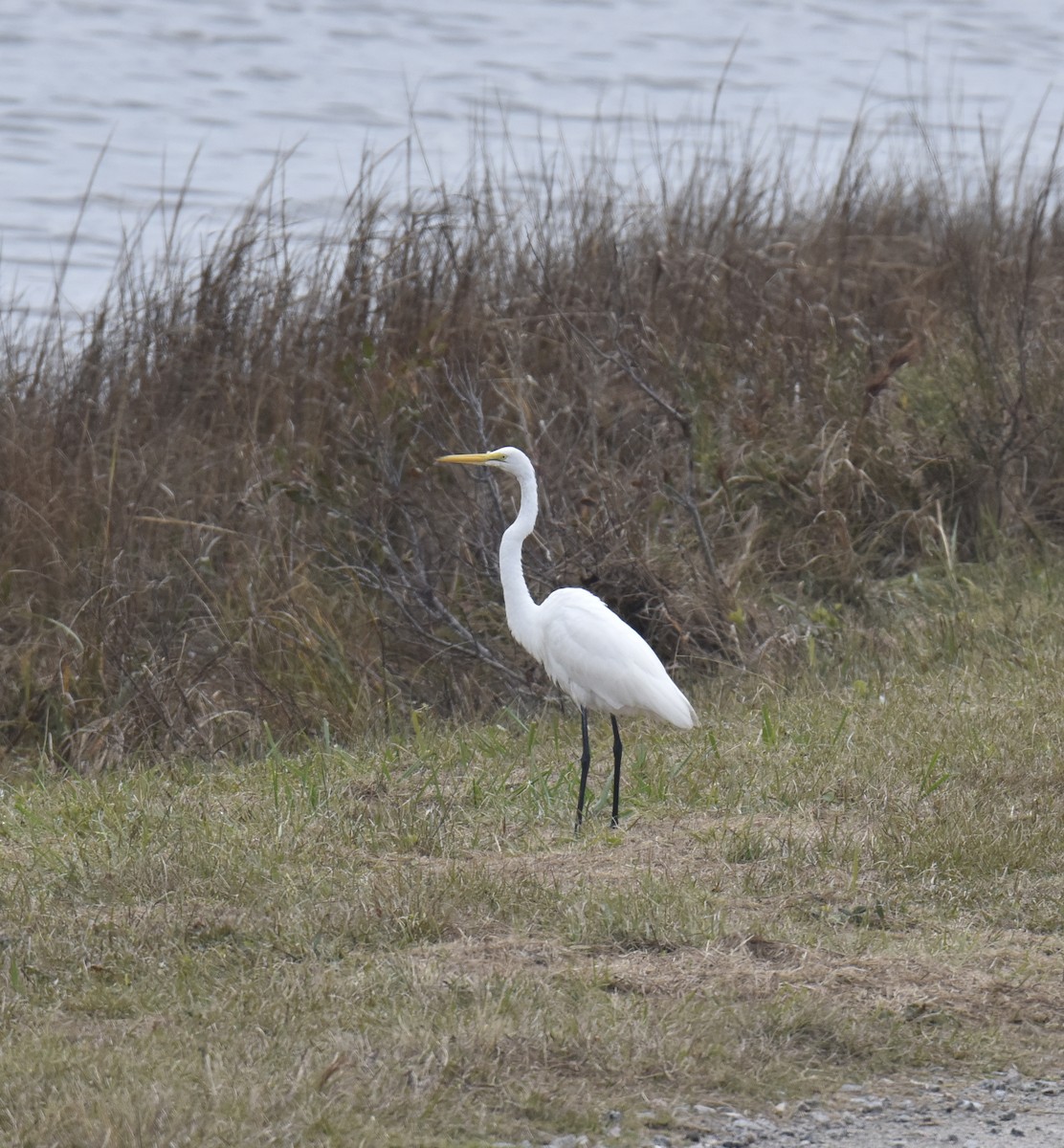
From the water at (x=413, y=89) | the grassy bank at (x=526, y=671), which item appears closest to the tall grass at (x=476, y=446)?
the grassy bank at (x=526, y=671)

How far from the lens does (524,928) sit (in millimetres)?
3383

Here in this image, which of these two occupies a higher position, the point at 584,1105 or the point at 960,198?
the point at 960,198

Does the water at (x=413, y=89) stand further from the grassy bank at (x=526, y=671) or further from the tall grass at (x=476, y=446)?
the grassy bank at (x=526, y=671)

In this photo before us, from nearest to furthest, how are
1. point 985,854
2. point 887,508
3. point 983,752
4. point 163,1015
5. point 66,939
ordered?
1. point 163,1015
2. point 66,939
3. point 985,854
4. point 983,752
5. point 887,508

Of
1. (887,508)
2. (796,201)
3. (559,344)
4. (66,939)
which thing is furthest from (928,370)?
(66,939)

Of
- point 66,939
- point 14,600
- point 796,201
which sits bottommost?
point 14,600

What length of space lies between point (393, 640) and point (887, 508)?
213cm

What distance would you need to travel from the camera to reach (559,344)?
7.43m

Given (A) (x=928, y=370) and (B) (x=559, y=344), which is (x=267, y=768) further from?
(A) (x=928, y=370)

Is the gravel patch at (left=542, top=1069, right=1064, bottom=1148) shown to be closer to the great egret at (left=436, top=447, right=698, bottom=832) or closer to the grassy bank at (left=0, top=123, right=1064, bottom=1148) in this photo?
the grassy bank at (left=0, top=123, right=1064, bottom=1148)

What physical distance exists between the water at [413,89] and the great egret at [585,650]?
17.2 ft

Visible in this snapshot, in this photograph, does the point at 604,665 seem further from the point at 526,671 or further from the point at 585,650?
the point at 526,671

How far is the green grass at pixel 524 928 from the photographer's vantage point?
2738 mm

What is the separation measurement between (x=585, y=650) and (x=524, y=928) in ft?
3.43
